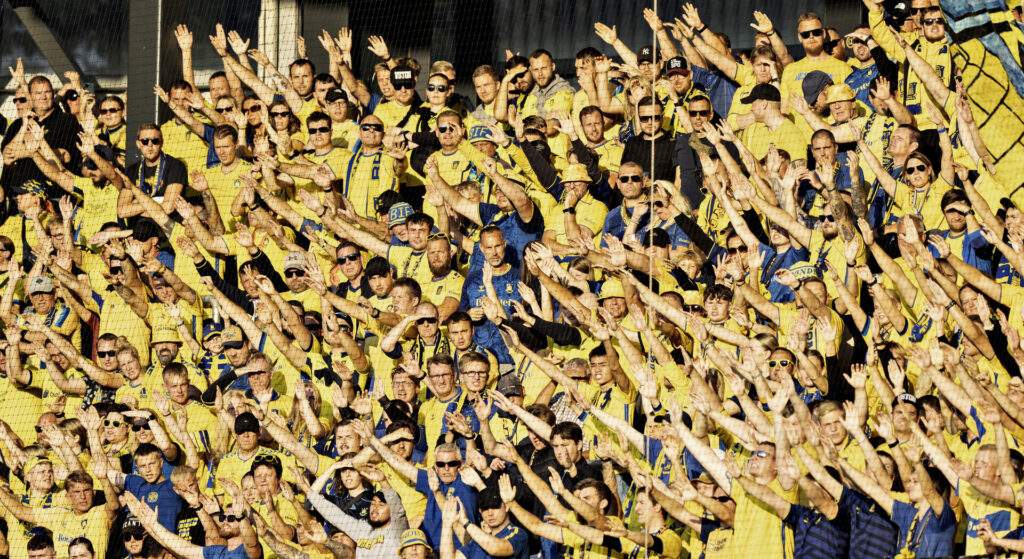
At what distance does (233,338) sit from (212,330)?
1.47 feet

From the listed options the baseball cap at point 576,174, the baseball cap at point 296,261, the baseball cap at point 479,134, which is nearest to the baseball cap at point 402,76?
the baseball cap at point 479,134

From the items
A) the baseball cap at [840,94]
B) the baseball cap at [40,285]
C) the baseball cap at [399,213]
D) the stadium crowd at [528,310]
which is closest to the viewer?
the stadium crowd at [528,310]

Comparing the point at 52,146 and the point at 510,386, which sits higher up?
the point at 52,146

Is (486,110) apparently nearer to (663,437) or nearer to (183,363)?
(183,363)

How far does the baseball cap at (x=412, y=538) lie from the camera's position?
30.0 feet

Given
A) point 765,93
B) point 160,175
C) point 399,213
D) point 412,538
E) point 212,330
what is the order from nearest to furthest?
point 412,538 → point 765,93 → point 399,213 → point 212,330 → point 160,175

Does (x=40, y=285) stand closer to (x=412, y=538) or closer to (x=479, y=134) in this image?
(x=479, y=134)

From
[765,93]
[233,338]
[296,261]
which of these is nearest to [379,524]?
[233,338]

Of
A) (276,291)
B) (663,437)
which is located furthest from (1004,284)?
(276,291)

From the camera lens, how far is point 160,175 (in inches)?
482

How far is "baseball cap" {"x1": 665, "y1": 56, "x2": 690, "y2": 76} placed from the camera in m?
11.1

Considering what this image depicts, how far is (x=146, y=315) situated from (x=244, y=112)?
1.69 metres

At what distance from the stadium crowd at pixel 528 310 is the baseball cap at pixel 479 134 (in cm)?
2

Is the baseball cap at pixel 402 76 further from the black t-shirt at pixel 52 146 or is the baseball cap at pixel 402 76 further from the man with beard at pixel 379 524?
the man with beard at pixel 379 524
